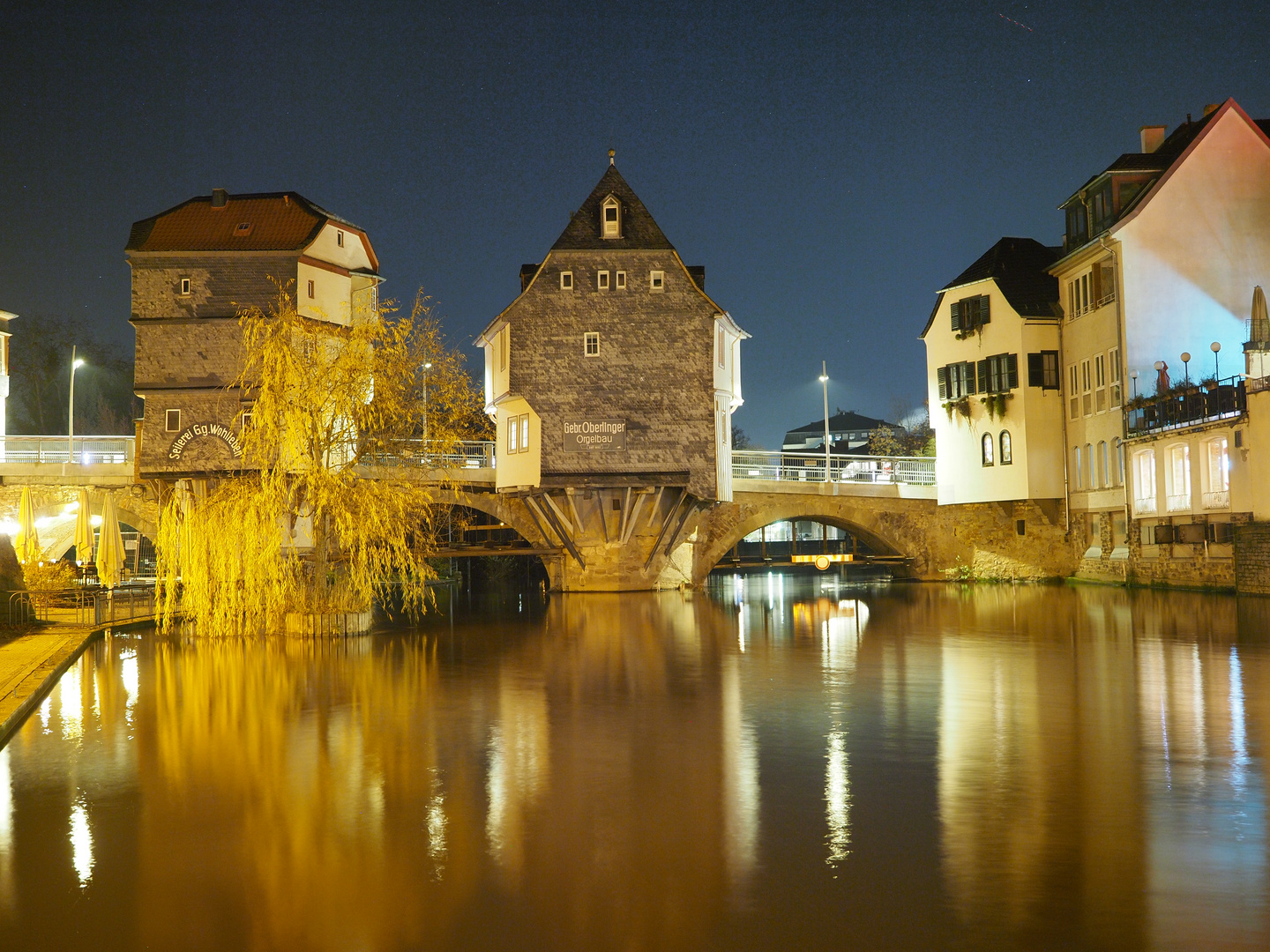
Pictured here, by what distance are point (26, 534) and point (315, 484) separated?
943cm

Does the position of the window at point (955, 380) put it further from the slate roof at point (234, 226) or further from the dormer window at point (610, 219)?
the slate roof at point (234, 226)

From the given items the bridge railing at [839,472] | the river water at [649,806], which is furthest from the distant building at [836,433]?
the river water at [649,806]

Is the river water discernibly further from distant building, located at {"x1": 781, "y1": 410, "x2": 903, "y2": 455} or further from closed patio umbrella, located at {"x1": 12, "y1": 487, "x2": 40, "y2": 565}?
distant building, located at {"x1": 781, "y1": 410, "x2": 903, "y2": 455}

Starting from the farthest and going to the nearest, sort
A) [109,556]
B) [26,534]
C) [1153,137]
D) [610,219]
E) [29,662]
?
[1153,137], [610,219], [26,534], [109,556], [29,662]

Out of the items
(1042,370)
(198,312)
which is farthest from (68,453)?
(1042,370)

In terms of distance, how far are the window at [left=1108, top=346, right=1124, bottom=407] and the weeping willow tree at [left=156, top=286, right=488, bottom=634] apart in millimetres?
23725

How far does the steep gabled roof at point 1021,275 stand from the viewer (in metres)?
46.2

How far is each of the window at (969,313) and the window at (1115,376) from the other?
6780mm

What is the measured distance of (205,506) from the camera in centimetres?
2627

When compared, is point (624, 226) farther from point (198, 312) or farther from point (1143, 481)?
point (1143, 481)

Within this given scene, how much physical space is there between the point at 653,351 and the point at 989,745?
29570mm

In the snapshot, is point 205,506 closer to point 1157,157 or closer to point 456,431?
point 456,431

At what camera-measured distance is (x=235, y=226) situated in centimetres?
3853

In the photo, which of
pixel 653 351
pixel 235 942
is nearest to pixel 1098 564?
pixel 653 351
